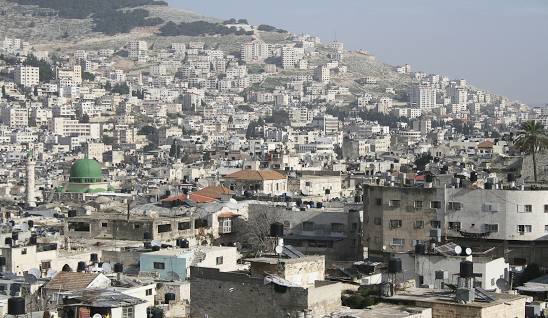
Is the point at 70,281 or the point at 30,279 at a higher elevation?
the point at 70,281

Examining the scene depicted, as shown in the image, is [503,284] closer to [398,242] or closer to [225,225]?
[398,242]

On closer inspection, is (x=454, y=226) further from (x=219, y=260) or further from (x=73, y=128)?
(x=73, y=128)

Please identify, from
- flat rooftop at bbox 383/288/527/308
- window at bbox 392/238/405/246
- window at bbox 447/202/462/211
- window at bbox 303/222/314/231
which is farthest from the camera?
window at bbox 303/222/314/231

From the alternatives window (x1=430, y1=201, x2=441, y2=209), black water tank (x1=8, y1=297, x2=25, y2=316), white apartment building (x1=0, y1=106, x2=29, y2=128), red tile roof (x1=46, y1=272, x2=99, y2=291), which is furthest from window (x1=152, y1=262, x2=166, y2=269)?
white apartment building (x1=0, y1=106, x2=29, y2=128)

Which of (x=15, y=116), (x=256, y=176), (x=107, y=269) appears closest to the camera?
(x=107, y=269)

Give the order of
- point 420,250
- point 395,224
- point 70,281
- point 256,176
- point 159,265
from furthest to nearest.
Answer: point 256,176
point 395,224
point 159,265
point 420,250
point 70,281

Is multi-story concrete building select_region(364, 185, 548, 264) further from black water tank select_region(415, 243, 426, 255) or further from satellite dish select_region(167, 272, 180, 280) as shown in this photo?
satellite dish select_region(167, 272, 180, 280)

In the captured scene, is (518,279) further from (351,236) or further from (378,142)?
(378,142)

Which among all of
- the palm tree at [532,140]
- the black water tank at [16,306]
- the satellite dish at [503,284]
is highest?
the palm tree at [532,140]

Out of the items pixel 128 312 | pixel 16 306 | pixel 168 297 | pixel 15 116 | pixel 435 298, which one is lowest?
pixel 168 297

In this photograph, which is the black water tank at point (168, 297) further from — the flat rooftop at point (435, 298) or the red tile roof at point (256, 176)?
the red tile roof at point (256, 176)

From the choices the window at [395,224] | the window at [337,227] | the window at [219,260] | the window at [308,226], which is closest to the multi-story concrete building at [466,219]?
the window at [395,224]

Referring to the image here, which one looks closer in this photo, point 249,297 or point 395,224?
point 249,297

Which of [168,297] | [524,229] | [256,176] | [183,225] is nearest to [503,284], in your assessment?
[168,297]
